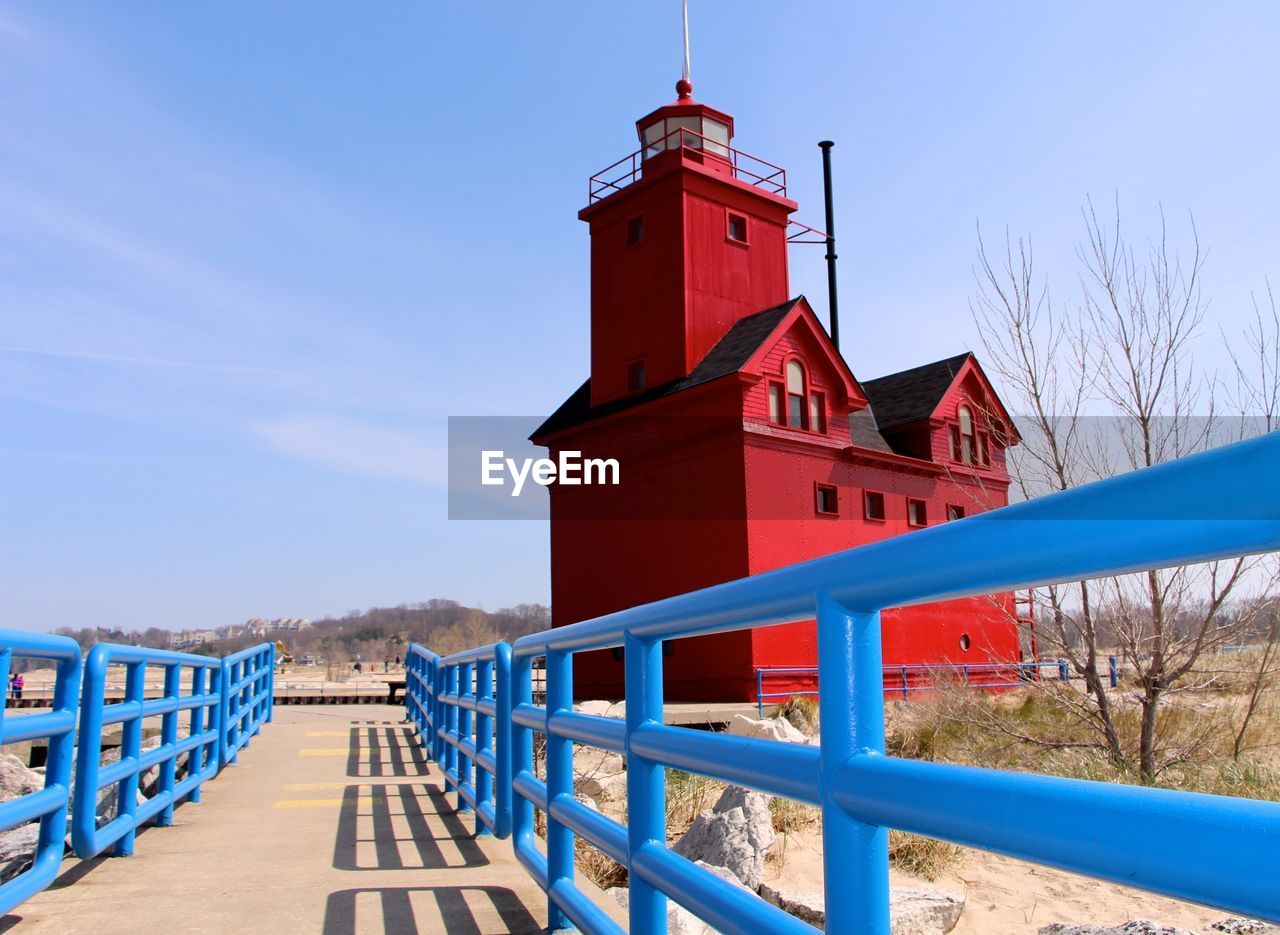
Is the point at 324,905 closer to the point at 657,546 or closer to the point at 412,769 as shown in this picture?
the point at 412,769

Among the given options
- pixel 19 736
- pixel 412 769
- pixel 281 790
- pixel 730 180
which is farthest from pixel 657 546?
pixel 19 736

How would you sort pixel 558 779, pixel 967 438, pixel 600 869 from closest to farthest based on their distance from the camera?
1. pixel 558 779
2. pixel 600 869
3. pixel 967 438

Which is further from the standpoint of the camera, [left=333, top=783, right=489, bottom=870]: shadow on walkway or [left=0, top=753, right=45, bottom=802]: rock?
[left=0, top=753, right=45, bottom=802]: rock

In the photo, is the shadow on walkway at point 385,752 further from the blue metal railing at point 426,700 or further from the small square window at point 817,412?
the small square window at point 817,412

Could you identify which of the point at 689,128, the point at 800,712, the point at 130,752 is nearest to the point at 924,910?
the point at 130,752

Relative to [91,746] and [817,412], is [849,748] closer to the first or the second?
[91,746]

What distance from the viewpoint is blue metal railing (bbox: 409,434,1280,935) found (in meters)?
0.99

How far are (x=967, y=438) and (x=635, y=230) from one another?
10871 mm

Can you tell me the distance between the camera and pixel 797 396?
24.2 metres

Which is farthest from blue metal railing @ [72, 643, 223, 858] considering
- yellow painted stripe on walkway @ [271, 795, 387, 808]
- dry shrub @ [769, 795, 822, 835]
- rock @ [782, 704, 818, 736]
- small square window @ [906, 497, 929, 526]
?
small square window @ [906, 497, 929, 526]

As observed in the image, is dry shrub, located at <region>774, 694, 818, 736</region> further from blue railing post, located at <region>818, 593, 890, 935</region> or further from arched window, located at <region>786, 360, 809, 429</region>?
blue railing post, located at <region>818, 593, 890, 935</region>

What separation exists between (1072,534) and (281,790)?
29.2ft

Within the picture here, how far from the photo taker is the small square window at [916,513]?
26312 mm

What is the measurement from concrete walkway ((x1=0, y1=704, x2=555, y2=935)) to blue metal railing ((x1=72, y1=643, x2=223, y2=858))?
21cm
